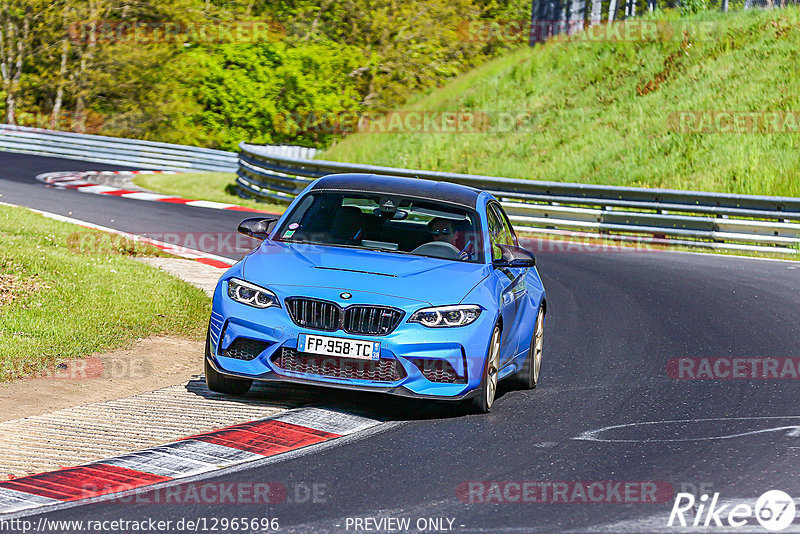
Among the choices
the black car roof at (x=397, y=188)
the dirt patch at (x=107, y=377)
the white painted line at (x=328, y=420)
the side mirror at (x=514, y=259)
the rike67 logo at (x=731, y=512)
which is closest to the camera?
the rike67 logo at (x=731, y=512)

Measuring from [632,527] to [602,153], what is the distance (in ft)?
83.7

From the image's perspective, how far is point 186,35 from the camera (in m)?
50.5

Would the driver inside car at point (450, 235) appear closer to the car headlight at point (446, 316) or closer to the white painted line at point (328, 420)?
the car headlight at point (446, 316)

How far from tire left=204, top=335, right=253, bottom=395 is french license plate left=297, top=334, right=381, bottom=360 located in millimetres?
806

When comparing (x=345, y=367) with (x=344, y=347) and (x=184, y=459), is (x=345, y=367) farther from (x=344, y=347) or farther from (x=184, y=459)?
(x=184, y=459)

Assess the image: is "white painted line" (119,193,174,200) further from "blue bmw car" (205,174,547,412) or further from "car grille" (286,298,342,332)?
"car grille" (286,298,342,332)

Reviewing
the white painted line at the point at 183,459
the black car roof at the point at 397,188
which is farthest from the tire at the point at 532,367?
the white painted line at the point at 183,459

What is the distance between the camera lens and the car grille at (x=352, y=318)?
759cm

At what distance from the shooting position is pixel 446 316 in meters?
7.76

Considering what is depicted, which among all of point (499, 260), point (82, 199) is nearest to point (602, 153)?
point (82, 199)

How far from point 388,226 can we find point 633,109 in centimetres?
2459

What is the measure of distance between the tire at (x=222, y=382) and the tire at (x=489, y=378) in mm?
1612

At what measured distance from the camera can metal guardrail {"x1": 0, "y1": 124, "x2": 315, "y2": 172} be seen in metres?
36.9

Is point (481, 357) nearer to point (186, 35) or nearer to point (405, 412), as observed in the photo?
point (405, 412)
